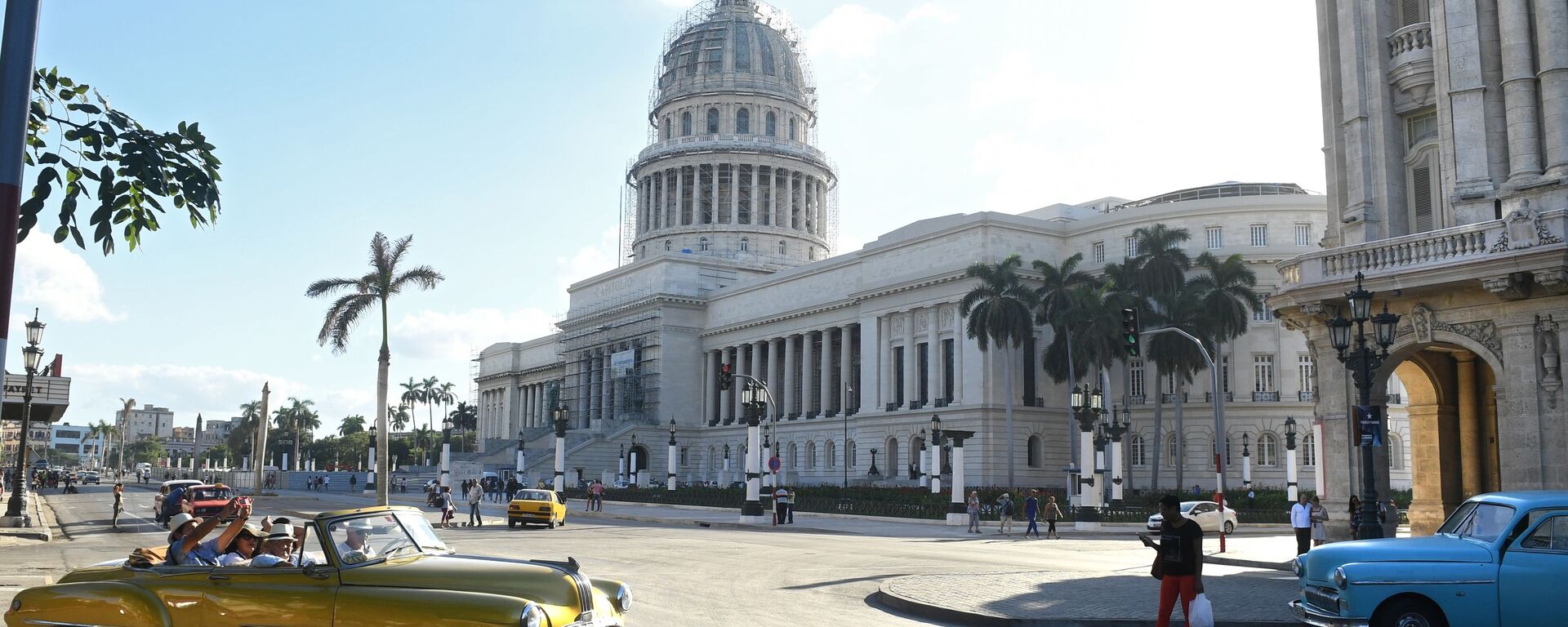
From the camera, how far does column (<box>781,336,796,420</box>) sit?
9031 cm

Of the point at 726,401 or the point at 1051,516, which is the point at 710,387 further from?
the point at 1051,516

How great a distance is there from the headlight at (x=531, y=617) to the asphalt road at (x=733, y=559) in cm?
578

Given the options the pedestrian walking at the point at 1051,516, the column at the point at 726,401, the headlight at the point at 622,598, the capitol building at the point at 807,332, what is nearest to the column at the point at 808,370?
the capitol building at the point at 807,332

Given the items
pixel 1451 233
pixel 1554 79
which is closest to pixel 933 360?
pixel 1451 233

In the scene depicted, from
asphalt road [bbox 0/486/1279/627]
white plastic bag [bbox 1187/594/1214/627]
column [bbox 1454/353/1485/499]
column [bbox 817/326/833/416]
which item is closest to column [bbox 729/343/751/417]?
column [bbox 817/326/833/416]

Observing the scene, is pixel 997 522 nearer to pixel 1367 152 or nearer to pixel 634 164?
pixel 1367 152

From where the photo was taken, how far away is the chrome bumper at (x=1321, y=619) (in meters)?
12.0

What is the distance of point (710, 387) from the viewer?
3981 inches

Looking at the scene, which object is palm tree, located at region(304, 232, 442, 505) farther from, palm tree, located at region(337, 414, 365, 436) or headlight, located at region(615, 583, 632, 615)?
palm tree, located at region(337, 414, 365, 436)

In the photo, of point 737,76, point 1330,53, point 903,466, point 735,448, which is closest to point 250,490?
point 735,448

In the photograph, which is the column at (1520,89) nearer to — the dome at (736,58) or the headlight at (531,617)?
the headlight at (531,617)

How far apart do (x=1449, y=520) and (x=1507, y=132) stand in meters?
13.8

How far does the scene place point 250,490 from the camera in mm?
77188

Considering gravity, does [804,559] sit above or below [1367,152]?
below
